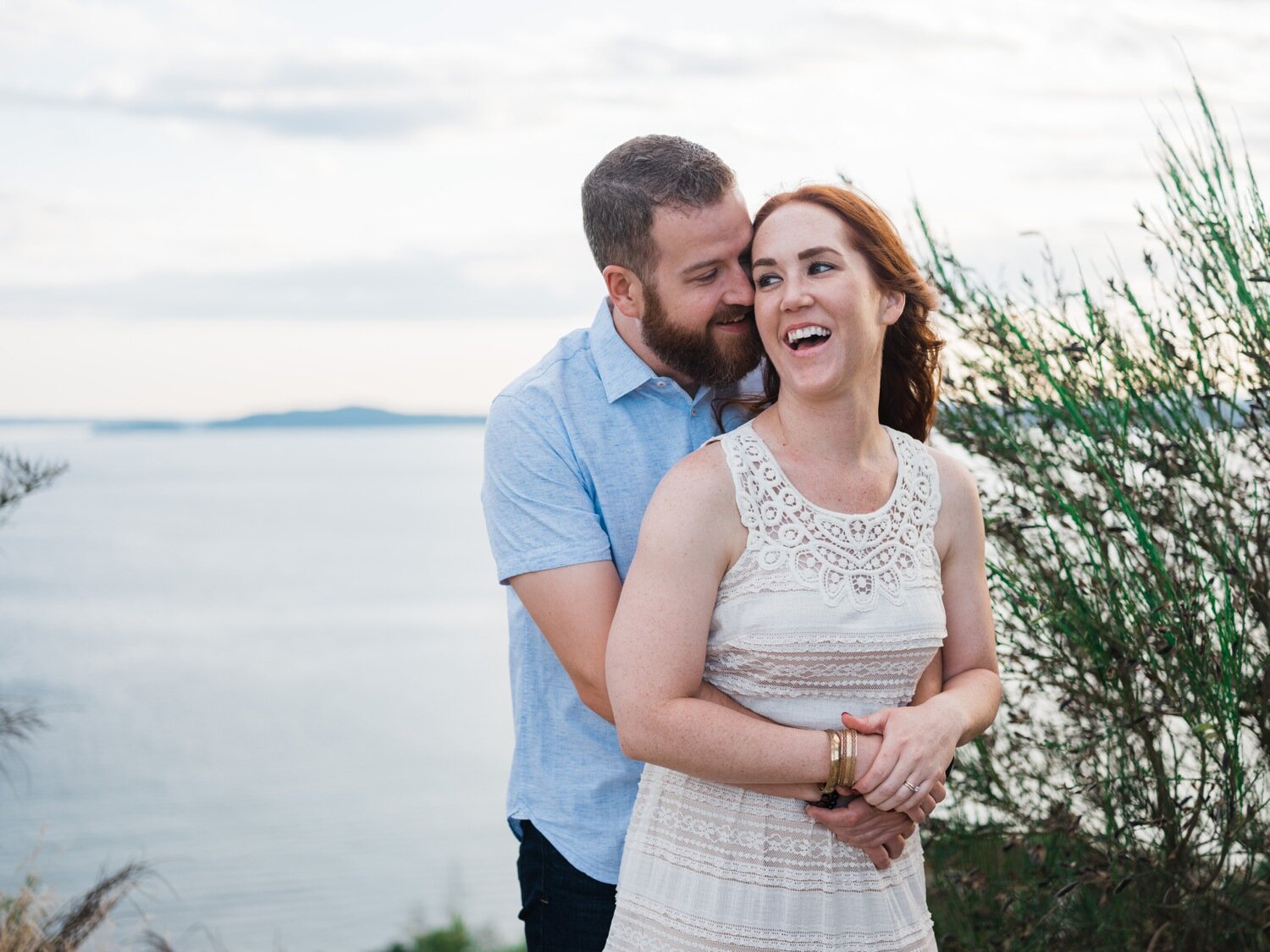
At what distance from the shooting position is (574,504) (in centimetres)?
246

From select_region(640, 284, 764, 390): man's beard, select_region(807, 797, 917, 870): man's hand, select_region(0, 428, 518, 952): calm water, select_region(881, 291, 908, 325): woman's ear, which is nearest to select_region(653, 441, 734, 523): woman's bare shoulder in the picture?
select_region(640, 284, 764, 390): man's beard

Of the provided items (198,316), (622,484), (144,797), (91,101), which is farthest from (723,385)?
(198,316)

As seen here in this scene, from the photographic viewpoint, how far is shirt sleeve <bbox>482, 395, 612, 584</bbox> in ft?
7.92

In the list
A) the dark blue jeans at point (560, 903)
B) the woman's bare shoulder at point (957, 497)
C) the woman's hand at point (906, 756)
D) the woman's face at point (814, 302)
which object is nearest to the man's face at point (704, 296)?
the woman's face at point (814, 302)

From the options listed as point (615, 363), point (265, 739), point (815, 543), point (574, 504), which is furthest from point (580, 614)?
point (265, 739)

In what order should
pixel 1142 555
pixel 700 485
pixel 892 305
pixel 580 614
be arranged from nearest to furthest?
pixel 700 485 → pixel 580 614 → pixel 892 305 → pixel 1142 555

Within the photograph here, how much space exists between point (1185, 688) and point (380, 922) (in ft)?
50.9

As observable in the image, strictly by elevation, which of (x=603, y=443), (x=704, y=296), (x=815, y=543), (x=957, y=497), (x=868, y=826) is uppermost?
(x=704, y=296)

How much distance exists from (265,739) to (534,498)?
27094 millimetres

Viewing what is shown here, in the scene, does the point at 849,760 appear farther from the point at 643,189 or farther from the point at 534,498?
the point at 643,189

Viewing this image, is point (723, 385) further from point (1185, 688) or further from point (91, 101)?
point (91, 101)

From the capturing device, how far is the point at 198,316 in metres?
69.1

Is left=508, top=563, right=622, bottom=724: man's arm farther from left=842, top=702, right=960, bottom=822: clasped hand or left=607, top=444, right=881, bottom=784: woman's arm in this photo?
left=842, top=702, right=960, bottom=822: clasped hand

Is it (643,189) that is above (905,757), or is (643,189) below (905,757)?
above
